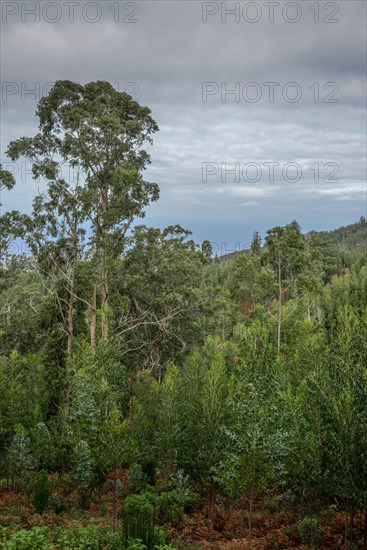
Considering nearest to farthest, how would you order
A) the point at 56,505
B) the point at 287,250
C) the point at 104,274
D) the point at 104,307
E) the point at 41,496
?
1. the point at 41,496
2. the point at 56,505
3. the point at 104,307
4. the point at 104,274
5. the point at 287,250

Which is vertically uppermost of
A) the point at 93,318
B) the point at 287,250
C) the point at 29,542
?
the point at 287,250

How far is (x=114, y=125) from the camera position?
87.7ft

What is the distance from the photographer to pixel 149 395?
107 ft

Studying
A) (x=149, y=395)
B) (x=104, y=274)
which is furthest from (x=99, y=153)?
(x=149, y=395)

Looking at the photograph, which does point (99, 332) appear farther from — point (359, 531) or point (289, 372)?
point (359, 531)

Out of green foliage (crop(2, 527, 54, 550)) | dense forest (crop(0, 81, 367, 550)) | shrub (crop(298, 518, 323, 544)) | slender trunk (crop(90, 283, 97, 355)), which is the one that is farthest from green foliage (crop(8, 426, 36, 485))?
shrub (crop(298, 518, 323, 544))

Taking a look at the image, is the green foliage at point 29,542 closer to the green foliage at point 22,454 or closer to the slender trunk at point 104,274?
the slender trunk at point 104,274

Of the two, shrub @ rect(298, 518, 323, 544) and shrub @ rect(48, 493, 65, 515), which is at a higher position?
shrub @ rect(298, 518, 323, 544)

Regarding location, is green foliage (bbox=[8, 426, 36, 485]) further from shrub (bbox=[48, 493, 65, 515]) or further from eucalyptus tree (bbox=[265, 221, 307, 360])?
eucalyptus tree (bbox=[265, 221, 307, 360])

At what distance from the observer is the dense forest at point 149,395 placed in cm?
1714

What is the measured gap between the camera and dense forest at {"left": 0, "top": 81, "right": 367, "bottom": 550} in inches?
675

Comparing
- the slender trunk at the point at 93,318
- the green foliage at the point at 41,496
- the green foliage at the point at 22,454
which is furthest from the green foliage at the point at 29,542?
the slender trunk at the point at 93,318

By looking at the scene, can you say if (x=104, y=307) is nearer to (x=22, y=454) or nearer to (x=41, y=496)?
(x=22, y=454)

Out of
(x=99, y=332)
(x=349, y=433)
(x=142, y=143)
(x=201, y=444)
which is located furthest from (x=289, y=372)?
(x=142, y=143)
